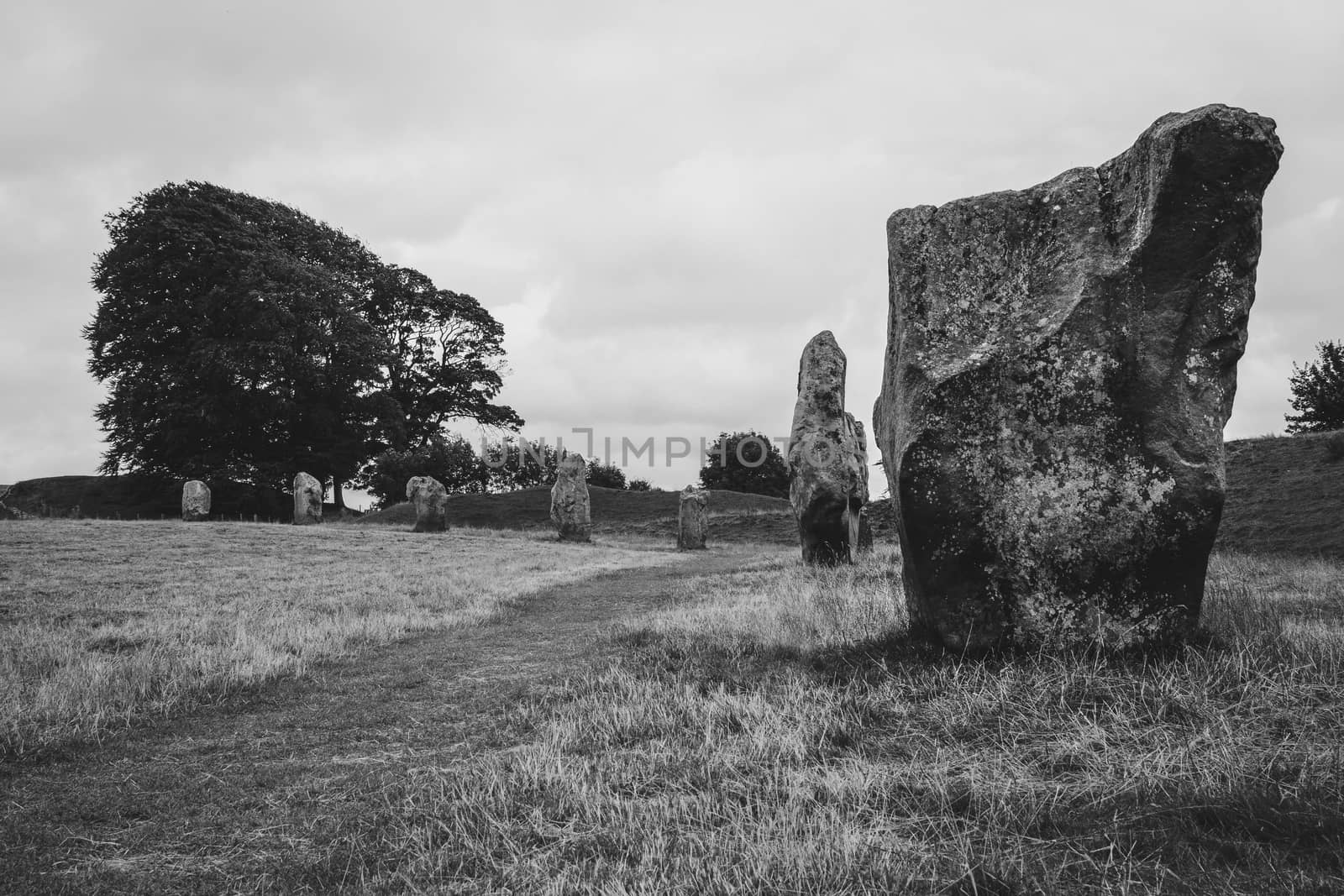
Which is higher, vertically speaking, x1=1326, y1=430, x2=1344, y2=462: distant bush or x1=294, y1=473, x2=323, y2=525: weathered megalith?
x1=1326, y1=430, x2=1344, y2=462: distant bush

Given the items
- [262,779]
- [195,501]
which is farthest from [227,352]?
[262,779]

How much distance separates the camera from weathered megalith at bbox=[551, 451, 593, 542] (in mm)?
29000

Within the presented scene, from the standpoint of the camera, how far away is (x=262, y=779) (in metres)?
4.11

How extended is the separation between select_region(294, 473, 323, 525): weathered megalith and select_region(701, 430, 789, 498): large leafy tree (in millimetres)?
37510

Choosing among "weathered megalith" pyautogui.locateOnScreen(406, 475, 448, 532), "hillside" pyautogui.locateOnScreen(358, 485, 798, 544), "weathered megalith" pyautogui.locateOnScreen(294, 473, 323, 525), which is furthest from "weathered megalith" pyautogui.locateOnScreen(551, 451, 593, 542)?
"weathered megalith" pyautogui.locateOnScreen(294, 473, 323, 525)

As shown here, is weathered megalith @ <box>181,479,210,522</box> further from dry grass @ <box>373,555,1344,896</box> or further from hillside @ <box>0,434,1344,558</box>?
dry grass @ <box>373,555,1344,896</box>

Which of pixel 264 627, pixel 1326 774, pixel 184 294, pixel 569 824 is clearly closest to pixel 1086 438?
pixel 1326 774

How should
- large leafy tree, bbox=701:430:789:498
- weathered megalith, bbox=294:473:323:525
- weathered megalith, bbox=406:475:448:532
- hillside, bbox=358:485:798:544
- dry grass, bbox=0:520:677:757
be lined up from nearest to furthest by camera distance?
1. dry grass, bbox=0:520:677:757
2. weathered megalith, bbox=406:475:448:532
3. weathered megalith, bbox=294:473:323:525
4. hillside, bbox=358:485:798:544
5. large leafy tree, bbox=701:430:789:498

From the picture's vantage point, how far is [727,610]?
8.66 meters

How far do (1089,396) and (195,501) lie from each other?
114ft

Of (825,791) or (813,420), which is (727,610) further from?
(813,420)

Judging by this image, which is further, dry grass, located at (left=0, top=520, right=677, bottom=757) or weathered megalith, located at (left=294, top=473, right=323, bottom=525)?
weathered megalith, located at (left=294, top=473, right=323, bottom=525)

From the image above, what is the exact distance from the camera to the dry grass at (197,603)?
569 centimetres

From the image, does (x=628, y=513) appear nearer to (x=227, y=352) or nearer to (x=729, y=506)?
(x=729, y=506)
